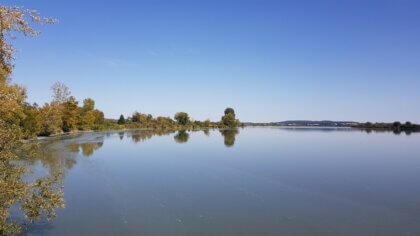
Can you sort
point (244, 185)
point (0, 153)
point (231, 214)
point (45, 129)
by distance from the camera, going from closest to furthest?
point (0, 153) → point (231, 214) → point (244, 185) → point (45, 129)

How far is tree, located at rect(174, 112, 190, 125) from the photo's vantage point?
102688 mm

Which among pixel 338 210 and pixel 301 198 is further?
pixel 301 198

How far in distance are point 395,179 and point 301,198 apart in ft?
22.0

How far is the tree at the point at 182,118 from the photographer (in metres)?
103

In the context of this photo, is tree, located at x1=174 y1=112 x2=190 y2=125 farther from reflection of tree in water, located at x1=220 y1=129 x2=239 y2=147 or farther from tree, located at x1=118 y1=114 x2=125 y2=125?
reflection of tree in water, located at x1=220 y1=129 x2=239 y2=147

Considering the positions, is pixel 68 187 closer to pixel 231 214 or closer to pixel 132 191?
pixel 132 191

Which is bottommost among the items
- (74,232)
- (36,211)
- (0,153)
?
(74,232)

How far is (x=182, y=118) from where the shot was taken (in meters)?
103

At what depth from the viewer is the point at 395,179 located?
44.7 ft

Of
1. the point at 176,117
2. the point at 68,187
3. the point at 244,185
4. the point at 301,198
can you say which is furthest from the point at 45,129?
the point at 176,117

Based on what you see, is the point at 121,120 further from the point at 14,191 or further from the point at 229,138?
the point at 14,191

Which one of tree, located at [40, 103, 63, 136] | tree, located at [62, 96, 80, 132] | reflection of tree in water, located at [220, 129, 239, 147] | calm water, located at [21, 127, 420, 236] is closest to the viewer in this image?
calm water, located at [21, 127, 420, 236]

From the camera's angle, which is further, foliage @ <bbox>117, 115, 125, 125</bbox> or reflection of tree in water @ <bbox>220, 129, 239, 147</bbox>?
foliage @ <bbox>117, 115, 125, 125</bbox>

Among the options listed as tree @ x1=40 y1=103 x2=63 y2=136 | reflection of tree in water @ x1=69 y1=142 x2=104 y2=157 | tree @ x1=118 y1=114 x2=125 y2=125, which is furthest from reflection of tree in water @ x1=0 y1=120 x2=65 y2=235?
tree @ x1=118 y1=114 x2=125 y2=125
